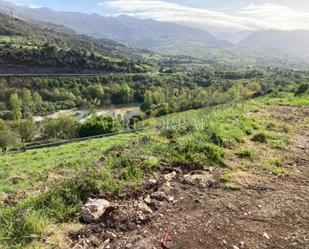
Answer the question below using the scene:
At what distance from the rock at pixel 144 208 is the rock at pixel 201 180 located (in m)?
1.31

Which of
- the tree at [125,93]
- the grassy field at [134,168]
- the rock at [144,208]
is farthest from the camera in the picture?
the tree at [125,93]

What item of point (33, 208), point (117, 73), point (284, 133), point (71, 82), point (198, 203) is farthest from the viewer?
point (117, 73)

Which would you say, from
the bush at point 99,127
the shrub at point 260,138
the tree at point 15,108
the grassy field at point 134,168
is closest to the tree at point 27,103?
the tree at point 15,108

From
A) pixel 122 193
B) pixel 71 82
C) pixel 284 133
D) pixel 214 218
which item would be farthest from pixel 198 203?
pixel 71 82

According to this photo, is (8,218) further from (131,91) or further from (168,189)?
(131,91)

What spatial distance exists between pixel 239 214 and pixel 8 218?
333 cm

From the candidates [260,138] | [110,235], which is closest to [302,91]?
[260,138]

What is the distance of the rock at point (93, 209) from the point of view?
5.24 meters

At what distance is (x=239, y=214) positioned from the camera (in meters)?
5.67

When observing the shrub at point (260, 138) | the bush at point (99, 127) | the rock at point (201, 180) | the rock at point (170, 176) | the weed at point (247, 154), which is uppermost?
the rock at point (201, 180)

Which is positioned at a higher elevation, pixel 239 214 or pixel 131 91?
pixel 239 214

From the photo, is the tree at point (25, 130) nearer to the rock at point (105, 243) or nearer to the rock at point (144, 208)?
the rock at point (144, 208)

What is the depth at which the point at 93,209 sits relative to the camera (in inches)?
211

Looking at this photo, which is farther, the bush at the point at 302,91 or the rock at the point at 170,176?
the bush at the point at 302,91
